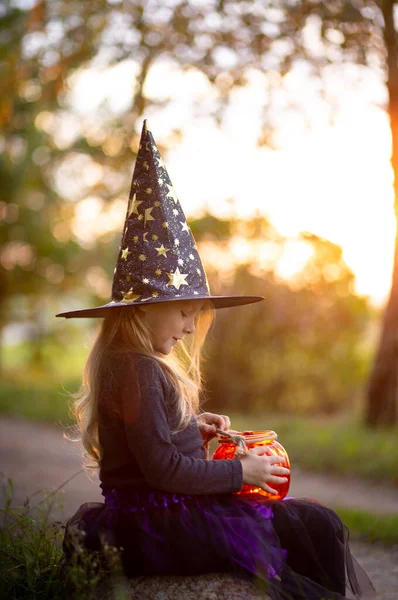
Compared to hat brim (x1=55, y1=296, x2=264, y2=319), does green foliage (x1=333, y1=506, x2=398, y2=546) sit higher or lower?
lower

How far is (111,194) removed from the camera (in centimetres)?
1221

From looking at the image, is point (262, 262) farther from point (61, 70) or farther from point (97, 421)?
point (97, 421)

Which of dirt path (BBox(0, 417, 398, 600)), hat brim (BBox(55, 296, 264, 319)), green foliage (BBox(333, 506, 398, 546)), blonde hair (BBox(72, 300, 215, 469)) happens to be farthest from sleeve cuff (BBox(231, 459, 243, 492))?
green foliage (BBox(333, 506, 398, 546))

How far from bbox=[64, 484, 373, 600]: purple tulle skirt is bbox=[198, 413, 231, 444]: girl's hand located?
40cm

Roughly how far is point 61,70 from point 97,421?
6380 mm

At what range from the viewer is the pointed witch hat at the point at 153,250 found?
2.79m

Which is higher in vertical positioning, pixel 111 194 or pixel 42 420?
pixel 111 194

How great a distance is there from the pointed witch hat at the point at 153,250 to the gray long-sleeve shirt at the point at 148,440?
28cm

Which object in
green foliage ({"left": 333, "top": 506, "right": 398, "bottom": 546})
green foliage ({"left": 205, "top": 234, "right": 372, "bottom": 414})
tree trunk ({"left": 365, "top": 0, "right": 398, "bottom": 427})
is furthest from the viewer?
green foliage ({"left": 205, "top": 234, "right": 372, "bottom": 414})

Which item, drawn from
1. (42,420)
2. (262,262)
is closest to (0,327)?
(42,420)

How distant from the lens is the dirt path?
4.13 m

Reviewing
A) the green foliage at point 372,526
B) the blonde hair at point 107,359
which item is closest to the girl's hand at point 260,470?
the blonde hair at point 107,359

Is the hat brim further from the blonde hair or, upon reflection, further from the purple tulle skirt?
the purple tulle skirt

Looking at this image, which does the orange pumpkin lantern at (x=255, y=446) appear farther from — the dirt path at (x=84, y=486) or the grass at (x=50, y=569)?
the dirt path at (x=84, y=486)
